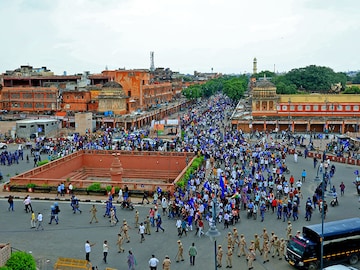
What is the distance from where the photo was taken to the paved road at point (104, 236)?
18.5 metres

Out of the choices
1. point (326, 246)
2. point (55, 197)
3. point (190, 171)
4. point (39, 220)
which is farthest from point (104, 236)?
point (190, 171)

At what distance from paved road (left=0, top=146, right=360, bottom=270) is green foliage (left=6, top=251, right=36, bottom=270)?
268 centimetres

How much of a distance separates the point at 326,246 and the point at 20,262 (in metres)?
11.2

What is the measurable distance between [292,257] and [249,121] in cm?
4381

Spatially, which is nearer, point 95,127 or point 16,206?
point 16,206

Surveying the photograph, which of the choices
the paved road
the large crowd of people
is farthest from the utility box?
the large crowd of people

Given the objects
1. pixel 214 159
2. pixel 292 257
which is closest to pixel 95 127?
pixel 214 159

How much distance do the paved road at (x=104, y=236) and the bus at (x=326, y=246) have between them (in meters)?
1.01

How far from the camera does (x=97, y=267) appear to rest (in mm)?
17797

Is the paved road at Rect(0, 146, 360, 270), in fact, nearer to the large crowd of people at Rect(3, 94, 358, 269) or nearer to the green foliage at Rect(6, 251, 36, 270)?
the large crowd of people at Rect(3, 94, 358, 269)

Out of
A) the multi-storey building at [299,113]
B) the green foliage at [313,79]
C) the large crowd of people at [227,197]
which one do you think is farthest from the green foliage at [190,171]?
the green foliage at [313,79]

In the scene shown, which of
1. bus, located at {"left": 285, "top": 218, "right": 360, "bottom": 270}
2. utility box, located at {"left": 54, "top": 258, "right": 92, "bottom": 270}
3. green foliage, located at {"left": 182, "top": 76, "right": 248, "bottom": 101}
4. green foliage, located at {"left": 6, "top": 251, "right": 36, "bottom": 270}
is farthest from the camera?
green foliage, located at {"left": 182, "top": 76, "right": 248, "bottom": 101}

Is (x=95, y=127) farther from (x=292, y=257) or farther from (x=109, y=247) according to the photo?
(x=292, y=257)

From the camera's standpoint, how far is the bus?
16.9 m
